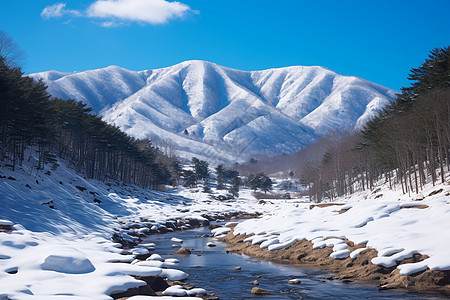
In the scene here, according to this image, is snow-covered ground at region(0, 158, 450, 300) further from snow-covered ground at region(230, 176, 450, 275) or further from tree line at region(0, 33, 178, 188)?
tree line at region(0, 33, 178, 188)

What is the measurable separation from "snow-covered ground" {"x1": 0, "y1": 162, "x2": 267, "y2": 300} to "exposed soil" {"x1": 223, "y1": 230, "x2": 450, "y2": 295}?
744cm

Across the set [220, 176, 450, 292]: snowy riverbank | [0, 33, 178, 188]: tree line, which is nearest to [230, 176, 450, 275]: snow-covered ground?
[220, 176, 450, 292]: snowy riverbank

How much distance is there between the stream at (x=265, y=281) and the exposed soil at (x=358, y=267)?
724 mm

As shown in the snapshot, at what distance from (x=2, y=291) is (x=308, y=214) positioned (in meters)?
25.9

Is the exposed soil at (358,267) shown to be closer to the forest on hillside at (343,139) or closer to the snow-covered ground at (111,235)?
the snow-covered ground at (111,235)

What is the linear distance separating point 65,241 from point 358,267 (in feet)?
55.4

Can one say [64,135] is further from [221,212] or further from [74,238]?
[74,238]

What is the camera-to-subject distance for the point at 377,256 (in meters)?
18.6

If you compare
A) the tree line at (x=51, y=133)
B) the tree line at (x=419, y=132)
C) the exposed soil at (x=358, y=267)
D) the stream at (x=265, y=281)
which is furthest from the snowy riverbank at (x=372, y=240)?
the tree line at (x=51, y=133)

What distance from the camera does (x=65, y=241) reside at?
22.9 m

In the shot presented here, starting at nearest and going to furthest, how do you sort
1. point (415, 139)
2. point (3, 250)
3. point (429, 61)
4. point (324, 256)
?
1. point (3, 250)
2. point (324, 256)
3. point (415, 139)
4. point (429, 61)

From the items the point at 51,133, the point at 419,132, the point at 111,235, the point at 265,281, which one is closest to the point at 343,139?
the point at 419,132

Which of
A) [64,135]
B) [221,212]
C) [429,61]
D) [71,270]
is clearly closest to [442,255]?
[71,270]

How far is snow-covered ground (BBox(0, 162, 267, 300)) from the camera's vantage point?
12086 mm
